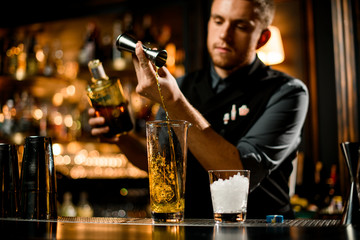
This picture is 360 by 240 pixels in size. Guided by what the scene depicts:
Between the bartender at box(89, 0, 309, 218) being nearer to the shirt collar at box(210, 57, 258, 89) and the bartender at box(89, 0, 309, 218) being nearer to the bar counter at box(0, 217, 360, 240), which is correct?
the shirt collar at box(210, 57, 258, 89)

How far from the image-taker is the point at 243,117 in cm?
166

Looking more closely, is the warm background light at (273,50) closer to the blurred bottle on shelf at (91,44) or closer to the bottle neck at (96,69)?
the blurred bottle on shelf at (91,44)

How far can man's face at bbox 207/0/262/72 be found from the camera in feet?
5.51

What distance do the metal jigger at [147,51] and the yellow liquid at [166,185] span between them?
9.4 inches

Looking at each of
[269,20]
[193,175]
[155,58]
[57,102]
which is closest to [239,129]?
[193,175]

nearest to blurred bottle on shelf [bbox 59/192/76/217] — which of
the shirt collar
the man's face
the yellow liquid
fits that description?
the shirt collar

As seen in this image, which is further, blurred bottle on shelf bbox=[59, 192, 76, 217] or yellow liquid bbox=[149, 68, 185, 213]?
blurred bottle on shelf bbox=[59, 192, 76, 217]

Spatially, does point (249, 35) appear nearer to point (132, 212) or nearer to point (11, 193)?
point (11, 193)

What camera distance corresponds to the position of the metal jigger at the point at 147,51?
110cm

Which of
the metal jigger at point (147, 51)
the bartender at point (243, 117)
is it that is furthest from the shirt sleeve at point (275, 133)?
the metal jigger at point (147, 51)

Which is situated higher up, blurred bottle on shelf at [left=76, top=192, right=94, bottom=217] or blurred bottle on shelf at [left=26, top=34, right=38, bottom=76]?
blurred bottle on shelf at [left=26, top=34, right=38, bottom=76]

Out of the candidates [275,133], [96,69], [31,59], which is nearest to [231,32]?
[275,133]

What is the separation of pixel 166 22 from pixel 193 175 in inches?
65.6

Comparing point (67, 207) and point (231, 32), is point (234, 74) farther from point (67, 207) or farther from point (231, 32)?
point (67, 207)
